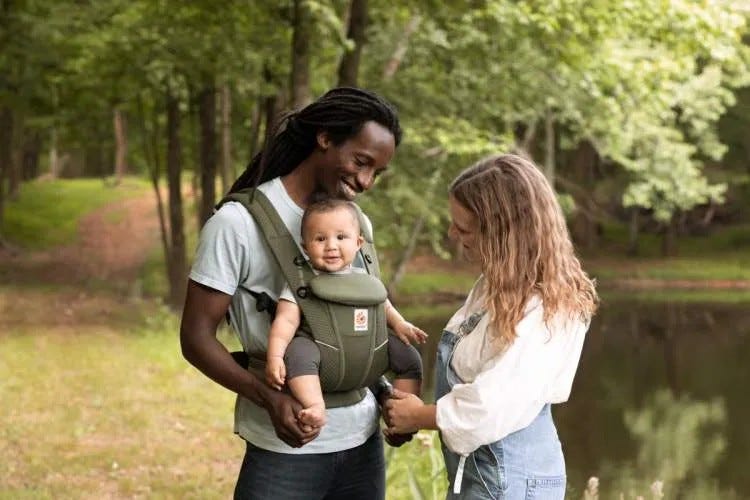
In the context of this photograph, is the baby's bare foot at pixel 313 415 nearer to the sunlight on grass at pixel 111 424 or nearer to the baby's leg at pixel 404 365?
the baby's leg at pixel 404 365

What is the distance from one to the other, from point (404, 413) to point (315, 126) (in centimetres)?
73

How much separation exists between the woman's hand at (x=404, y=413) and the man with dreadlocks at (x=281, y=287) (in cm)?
6

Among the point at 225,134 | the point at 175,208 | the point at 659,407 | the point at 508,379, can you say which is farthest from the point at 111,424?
the point at 225,134

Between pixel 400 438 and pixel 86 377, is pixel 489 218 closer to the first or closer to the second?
pixel 400 438

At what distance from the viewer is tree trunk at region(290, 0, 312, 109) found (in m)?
9.81

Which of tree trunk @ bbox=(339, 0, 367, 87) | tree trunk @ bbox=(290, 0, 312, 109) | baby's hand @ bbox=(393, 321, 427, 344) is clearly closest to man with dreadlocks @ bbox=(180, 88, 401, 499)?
baby's hand @ bbox=(393, 321, 427, 344)

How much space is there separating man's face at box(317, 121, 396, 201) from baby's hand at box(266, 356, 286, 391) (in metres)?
0.44

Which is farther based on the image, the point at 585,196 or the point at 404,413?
the point at 585,196

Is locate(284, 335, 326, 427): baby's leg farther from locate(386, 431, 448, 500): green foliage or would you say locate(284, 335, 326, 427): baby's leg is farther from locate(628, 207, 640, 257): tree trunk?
locate(628, 207, 640, 257): tree trunk

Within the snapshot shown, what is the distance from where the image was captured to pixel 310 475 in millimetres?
2637

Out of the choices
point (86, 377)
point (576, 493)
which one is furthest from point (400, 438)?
point (86, 377)

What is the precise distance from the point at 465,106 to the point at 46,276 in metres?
10.7

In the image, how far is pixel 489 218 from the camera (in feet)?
8.30

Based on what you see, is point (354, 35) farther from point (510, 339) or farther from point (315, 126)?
point (510, 339)
